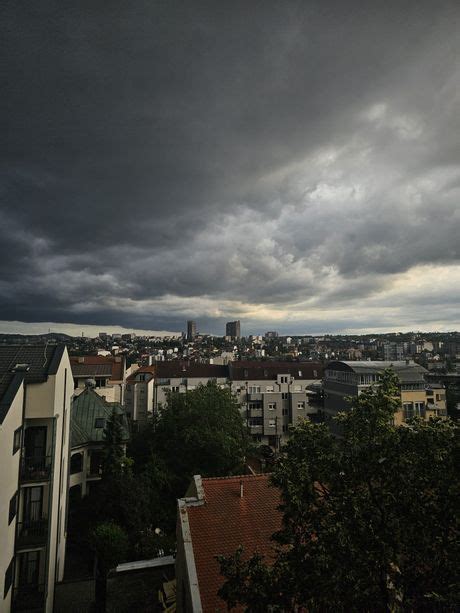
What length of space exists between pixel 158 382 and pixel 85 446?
37.8 metres

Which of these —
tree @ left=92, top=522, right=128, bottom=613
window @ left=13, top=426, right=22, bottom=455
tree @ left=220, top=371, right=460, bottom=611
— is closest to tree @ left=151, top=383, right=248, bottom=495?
tree @ left=92, top=522, right=128, bottom=613

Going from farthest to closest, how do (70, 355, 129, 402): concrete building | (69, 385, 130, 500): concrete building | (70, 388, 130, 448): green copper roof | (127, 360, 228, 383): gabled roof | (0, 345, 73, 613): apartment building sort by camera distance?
(127, 360, 228, 383): gabled roof → (70, 355, 129, 402): concrete building → (70, 388, 130, 448): green copper roof → (69, 385, 130, 500): concrete building → (0, 345, 73, 613): apartment building

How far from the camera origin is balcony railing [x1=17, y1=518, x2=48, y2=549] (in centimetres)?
1872

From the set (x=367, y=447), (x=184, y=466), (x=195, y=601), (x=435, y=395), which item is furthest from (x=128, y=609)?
(x=435, y=395)

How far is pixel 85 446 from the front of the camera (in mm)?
36094

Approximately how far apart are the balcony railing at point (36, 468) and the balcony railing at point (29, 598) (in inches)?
199

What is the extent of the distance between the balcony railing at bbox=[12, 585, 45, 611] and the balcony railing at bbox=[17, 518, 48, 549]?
6.84 feet

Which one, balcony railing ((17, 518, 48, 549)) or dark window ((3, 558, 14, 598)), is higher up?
balcony railing ((17, 518, 48, 549))

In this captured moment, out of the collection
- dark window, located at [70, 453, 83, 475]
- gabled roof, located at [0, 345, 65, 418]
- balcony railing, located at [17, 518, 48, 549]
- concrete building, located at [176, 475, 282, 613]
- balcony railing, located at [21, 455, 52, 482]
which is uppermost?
gabled roof, located at [0, 345, 65, 418]

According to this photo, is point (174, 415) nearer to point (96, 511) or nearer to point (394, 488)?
point (96, 511)

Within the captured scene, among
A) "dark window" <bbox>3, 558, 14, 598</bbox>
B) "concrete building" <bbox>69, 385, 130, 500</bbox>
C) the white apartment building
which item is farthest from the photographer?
the white apartment building

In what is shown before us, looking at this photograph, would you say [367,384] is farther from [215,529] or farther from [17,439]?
[17,439]

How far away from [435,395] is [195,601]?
6585 cm

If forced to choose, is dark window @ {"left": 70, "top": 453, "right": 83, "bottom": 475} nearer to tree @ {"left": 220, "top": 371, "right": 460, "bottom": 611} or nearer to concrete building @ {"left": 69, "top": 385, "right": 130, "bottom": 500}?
concrete building @ {"left": 69, "top": 385, "right": 130, "bottom": 500}
